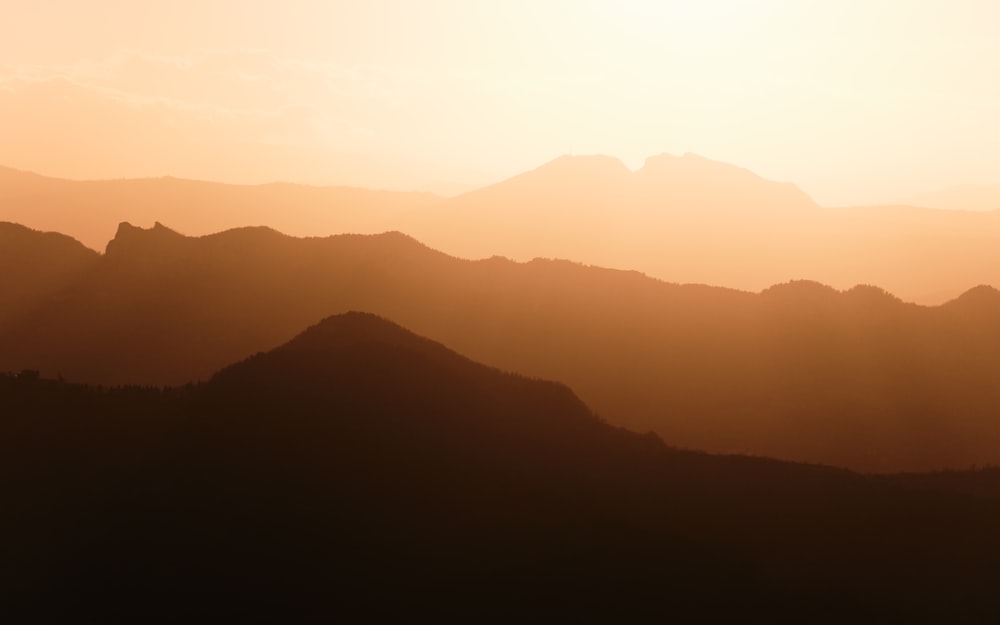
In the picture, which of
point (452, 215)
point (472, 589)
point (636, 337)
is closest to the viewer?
point (472, 589)

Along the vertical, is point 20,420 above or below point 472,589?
above

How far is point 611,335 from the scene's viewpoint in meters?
60.0

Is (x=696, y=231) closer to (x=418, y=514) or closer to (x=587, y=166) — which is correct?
(x=587, y=166)

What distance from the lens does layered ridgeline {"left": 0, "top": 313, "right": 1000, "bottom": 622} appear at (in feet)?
64.3

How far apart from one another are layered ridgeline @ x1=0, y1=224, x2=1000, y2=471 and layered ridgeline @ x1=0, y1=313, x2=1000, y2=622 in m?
24.6

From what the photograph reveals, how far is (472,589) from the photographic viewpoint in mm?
19766

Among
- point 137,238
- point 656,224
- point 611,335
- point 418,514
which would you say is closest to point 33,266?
point 137,238

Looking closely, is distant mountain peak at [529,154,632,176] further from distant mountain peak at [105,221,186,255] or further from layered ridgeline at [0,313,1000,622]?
layered ridgeline at [0,313,1000,622]

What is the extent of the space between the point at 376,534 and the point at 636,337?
40.6 meters

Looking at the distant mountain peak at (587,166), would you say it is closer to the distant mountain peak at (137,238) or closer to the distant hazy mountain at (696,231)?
the distant hazy mountain at (696,231)

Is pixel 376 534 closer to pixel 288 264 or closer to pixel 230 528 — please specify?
pixel 230 528

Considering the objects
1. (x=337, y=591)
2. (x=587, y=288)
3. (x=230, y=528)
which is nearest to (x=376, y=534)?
(x=337, y=591)

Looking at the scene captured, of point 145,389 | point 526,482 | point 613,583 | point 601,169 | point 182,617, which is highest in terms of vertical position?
point 601,169

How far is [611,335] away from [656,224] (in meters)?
114
